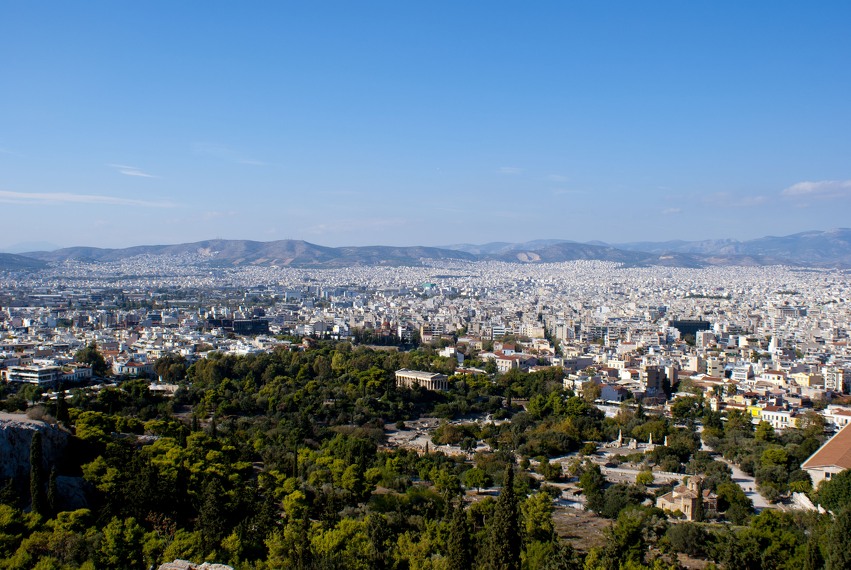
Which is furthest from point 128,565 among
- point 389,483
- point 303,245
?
point 303,245

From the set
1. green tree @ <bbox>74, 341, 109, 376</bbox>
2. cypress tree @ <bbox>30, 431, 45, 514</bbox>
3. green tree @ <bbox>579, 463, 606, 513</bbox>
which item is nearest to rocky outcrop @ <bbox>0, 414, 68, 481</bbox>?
cypress tree @ <bbox>30, 431, 45, 514</bbox>

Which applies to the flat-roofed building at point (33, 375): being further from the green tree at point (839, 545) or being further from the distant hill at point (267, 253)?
the distant hill at point (267, 253)

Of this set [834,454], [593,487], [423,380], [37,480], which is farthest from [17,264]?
[834,454]

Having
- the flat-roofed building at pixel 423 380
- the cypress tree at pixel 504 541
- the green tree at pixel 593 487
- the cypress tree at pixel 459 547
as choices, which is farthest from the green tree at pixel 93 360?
the cypress tree at pixel 504 541

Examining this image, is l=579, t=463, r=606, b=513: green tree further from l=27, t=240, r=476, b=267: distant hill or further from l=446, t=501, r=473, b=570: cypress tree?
l=27, t=240, r=476, b=267: distant hill

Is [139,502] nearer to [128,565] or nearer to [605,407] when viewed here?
[128,565]

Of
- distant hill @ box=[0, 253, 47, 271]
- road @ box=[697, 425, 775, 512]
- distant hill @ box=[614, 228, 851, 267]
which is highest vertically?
distant hill @ box=[614, 228, 851, 267]

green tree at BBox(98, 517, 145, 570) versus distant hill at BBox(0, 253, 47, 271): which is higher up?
distant hill at BBox(0, 253, 47, 271)
